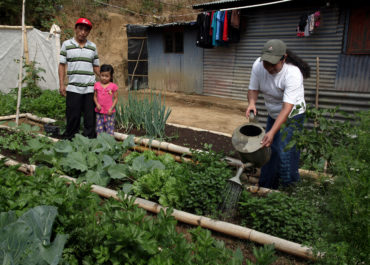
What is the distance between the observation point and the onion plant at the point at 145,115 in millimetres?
4750

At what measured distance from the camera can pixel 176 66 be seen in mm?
13234

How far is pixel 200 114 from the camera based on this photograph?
31.5 ft

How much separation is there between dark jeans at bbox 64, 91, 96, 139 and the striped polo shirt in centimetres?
10

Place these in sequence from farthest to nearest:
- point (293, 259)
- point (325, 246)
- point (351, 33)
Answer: point (351, 33) < point (293, 259) < point (325, 246)

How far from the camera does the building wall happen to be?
40.9 feet

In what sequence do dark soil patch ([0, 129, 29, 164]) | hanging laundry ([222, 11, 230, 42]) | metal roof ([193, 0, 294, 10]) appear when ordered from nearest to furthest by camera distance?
dark soil patch ([0, 129, 29, 164]) < metal roof ([193, 0, 294, 10]) < hanging laundry ([222, 11, 230, 42])

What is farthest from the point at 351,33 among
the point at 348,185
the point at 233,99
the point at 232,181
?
the point at 348,185

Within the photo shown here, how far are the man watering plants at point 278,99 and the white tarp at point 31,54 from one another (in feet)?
24.4

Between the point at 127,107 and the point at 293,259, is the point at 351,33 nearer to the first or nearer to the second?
the point at 127,107

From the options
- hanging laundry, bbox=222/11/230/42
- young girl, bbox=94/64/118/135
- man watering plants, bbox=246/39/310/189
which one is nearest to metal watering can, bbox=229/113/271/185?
man watering plants, bbox=246/39/310/189

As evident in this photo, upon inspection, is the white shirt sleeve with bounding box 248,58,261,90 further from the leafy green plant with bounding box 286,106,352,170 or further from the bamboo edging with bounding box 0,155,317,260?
the bamboo edging with bounding box 0,155,317,260

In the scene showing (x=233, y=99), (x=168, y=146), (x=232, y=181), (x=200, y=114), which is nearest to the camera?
(x=232, y=181)

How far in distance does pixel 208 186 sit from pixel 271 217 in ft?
1.94

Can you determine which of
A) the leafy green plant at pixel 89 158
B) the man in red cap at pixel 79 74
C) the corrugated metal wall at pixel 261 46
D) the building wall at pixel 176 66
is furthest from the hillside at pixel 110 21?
the leafy green plant at pixel 89 158
